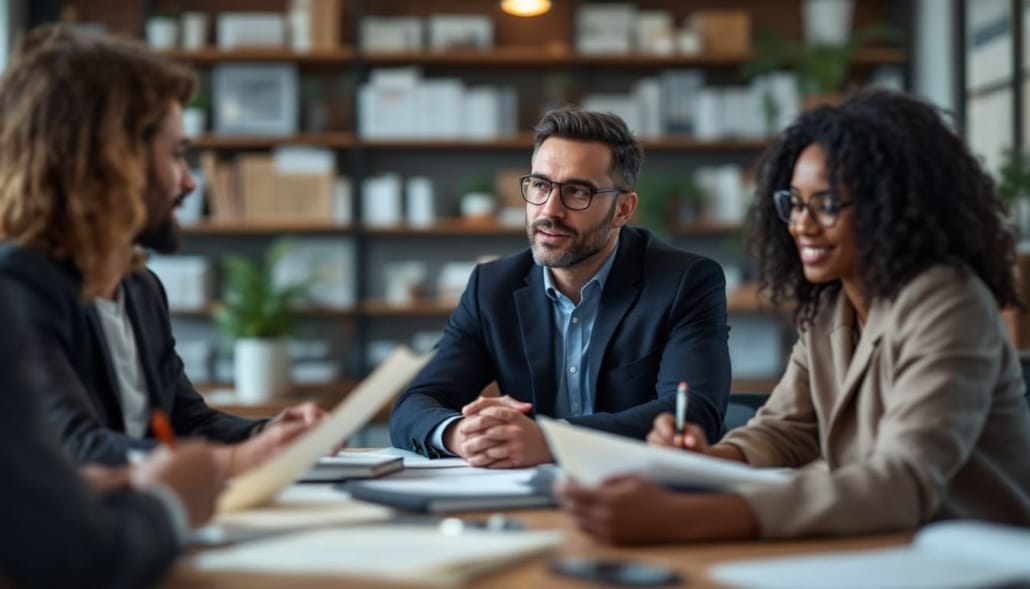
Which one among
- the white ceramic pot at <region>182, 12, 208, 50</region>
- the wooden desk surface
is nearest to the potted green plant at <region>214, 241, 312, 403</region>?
the white ceramic pot at <region>182, 12, 208, 50</region>

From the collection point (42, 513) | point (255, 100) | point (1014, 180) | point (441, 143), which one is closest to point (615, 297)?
point (42, 513)

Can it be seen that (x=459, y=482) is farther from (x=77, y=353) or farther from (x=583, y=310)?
(x=583, y=310)

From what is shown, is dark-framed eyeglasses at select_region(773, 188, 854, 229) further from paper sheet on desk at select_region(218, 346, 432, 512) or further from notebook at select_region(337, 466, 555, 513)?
paper sheet on desk at select_region(218, 346, 432, 512)

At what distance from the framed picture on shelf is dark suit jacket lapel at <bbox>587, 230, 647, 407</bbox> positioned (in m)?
3.71

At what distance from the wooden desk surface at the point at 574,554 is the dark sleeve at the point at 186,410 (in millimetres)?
688

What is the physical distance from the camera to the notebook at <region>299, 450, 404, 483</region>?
1.83 metres

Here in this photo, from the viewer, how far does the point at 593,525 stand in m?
1.38

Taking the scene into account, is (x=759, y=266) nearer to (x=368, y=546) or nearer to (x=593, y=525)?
(x=593, y=525)

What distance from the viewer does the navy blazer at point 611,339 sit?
2.58 m

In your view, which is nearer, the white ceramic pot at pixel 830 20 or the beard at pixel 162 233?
the beard at pixel 162 233

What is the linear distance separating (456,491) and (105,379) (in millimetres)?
530

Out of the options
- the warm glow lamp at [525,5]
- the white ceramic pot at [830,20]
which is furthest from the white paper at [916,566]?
the white ceramic pot at [830,20]

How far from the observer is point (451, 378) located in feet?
8.82

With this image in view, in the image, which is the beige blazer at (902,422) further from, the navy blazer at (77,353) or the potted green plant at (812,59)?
the potted green plant at (812,59)
